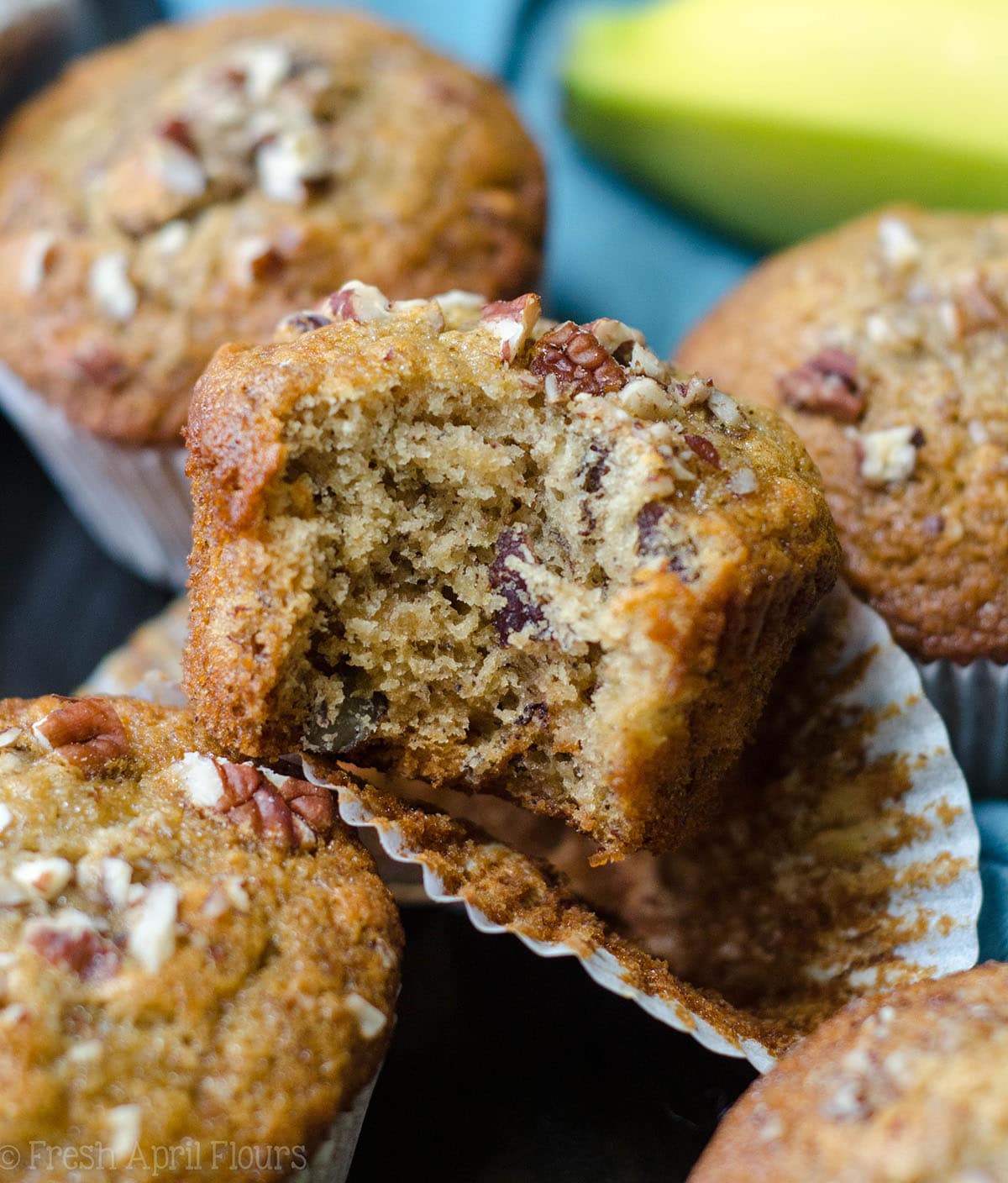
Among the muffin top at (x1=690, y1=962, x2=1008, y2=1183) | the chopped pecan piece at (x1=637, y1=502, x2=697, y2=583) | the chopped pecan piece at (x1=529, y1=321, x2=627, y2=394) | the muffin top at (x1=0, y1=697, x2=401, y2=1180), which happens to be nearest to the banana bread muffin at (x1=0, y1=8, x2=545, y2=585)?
the chopped pecan piece at (x1=529, y1=321, x2=627, y2=394)

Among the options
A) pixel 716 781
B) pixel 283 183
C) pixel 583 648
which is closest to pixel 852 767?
pixel 716 781

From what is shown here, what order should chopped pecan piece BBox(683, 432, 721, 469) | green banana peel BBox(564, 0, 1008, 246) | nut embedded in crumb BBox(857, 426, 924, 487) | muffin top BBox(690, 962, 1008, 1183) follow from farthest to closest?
green banana peel BBox(564, 0, 1008, 246), nut embedded in crumb BBox(857, 426, 924, 487), chopped pecan piece BBox(683, 432, 721, 469), muffin top BBox(690, 962, 1008, 1183)

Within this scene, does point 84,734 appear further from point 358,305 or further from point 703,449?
point 703,449

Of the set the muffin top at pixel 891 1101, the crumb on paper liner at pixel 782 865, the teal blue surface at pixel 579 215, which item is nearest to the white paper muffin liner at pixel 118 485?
the crumb on paper liner at pixel 782 865

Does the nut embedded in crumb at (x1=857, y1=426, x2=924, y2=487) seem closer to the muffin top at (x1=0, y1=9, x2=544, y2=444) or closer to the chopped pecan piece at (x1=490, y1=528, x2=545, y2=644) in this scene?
the chopped pecan piece at (x1=490, y1=528, x2=545, y2=644)

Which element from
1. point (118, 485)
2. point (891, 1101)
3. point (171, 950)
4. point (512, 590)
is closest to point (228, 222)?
point (118, 485)
